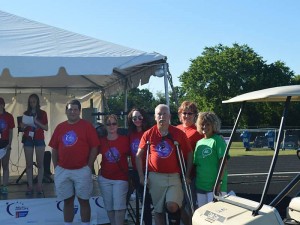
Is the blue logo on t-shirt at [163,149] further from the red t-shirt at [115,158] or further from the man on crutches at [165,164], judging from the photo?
the red t-shirt at [115,158]

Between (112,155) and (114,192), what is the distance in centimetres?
50

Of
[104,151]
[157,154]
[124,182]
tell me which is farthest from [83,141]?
[157,154]

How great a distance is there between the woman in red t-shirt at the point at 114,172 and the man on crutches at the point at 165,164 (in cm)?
72

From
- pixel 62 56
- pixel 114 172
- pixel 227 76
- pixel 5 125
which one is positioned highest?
pixel 227 76

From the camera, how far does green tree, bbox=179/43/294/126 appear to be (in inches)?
2435

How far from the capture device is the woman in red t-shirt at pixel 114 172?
6.96 m

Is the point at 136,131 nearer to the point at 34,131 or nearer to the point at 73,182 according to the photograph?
the point at 73,182

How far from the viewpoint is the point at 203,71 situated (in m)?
64.9

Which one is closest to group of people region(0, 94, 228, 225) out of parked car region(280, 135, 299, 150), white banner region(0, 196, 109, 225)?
white banner region(0, 196, 109, 225)

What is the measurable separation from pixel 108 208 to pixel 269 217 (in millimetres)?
3383

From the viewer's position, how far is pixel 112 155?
23.0 feet

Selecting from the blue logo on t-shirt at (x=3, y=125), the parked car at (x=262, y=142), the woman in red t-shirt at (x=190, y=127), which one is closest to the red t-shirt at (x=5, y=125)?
the blue logo on t-shirt at (x=3, y=125)

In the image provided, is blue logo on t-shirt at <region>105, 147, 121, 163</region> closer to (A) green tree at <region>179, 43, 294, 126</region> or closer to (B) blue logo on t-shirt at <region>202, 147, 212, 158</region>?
(B) blue logo on t-shirt at <region>202, 147, 212, 158</region>

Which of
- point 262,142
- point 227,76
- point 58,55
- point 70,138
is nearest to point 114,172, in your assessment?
point 70,138
